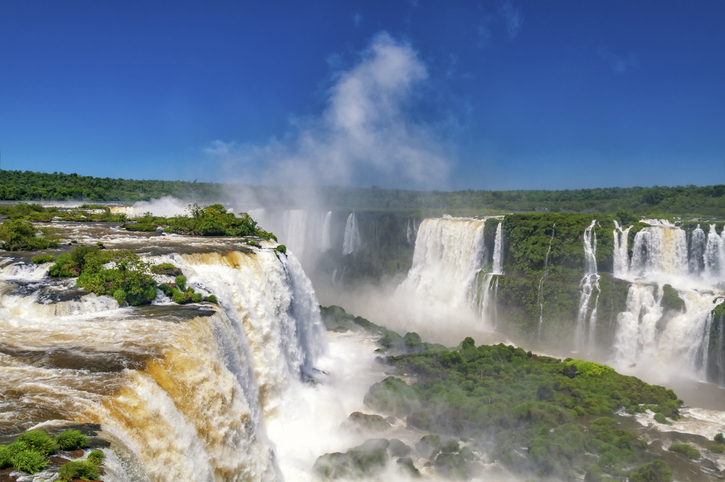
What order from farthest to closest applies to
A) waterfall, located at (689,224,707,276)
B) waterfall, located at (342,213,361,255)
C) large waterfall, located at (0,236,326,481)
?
waterfall, located at (342,213,361,255) < waterfall, located at (689,224,707,276) < large waterfall, located at (0,236,326,481)

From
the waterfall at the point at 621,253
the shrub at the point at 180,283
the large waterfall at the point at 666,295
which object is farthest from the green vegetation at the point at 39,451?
Result: the waterfall at the point at 621,253

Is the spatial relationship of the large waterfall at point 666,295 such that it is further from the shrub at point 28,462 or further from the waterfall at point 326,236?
the waterfall at point 326,236

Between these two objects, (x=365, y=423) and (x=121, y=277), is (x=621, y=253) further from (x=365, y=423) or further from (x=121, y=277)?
(x=121, y=277)

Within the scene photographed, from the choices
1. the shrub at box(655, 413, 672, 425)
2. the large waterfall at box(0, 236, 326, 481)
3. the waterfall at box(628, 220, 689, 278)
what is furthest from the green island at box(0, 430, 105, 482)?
the waterfall at box(628, 220, 689, 278)

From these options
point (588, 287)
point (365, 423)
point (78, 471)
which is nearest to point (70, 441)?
point (78, 471)

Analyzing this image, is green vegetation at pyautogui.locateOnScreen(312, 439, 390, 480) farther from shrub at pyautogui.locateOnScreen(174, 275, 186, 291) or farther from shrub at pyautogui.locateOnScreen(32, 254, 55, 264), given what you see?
shrub at pyautogui.locateOnScreen(32, 254, 55, 264)
